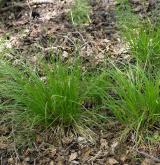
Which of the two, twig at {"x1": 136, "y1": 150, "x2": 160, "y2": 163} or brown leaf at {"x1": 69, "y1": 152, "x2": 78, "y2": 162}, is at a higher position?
twig at {"x1": 136, "y1": 150, "x2": 160, "y2": 163}

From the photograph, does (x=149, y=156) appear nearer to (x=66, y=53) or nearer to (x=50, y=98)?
(x=50, y=98)

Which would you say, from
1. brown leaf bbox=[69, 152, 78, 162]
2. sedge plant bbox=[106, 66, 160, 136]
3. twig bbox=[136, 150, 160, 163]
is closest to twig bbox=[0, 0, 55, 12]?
sedge plant bbox=[106, 66, 160, 136]

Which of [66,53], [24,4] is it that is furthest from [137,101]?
[24,4]

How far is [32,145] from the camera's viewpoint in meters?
3.17

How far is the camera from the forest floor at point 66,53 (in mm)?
3045

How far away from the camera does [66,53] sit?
4023 mm

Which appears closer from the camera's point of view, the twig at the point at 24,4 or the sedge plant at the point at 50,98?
the sedge plant at the point at 50,98

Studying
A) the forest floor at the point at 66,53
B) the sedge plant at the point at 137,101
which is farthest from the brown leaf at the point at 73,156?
the sedge plant at the point at 137,101

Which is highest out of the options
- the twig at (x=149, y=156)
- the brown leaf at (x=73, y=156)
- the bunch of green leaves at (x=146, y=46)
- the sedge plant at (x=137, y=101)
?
the bunch of green leaves at (x=146, y=46)

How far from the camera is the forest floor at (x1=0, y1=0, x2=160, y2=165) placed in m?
3.04

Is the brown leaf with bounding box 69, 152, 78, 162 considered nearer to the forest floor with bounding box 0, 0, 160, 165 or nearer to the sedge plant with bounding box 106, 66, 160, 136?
the forest floor with bounding box 0, 0, 160, 165

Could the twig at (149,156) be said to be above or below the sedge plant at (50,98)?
below

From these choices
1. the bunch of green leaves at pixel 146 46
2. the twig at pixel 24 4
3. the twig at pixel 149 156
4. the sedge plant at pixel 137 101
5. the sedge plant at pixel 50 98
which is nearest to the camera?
the twig at pixel 149 156

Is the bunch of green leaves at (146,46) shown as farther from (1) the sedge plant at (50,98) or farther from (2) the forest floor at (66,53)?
(1) the sedge plant at (50,98)
